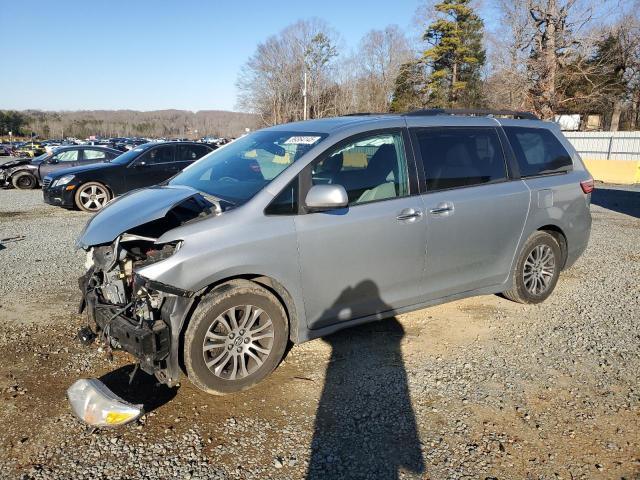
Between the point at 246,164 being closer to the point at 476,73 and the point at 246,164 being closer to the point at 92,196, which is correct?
the point at 92,196

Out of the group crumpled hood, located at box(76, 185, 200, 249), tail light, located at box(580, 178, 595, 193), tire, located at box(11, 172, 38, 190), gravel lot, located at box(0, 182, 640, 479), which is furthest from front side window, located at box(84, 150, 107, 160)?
tail light, located at box(580, 178, 595, 193)

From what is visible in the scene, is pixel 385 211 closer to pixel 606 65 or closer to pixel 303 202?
pixel 303 202

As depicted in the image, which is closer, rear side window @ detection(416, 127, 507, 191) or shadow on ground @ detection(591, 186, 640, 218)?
rear side window @ detection(416, 127, 507, 191)

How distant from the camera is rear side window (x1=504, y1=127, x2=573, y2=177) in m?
4.91

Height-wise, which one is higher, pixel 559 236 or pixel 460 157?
pixel 460 157

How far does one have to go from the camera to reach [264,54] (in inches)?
2302

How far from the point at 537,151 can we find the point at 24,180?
17050 mm

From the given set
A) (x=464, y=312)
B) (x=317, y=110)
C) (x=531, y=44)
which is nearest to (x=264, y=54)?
(x=317, y=110)

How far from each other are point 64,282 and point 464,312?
460cm

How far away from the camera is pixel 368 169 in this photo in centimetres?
401

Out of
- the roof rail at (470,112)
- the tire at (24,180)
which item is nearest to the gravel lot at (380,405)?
the roof rail at (470,112)

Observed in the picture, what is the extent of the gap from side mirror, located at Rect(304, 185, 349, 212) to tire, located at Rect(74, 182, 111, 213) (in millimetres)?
9314

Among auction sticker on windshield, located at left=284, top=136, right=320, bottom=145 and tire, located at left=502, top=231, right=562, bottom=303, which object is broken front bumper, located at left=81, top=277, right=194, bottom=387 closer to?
auction sticker on windshield, located at left=284, top=136, right=320, bottom=145

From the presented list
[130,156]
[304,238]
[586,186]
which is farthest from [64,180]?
[586,186]
